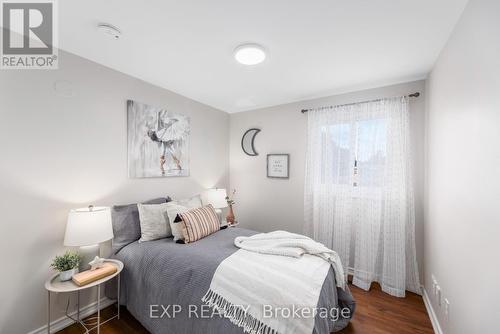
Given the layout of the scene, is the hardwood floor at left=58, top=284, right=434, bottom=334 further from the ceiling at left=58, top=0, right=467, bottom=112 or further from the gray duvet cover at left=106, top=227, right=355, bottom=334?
the ceiling at left=58, top=0, right=467, bottom=112

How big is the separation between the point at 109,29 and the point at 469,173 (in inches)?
105

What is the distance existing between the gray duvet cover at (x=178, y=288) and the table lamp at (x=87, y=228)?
13.7 inches

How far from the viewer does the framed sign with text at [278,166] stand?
3.25 m

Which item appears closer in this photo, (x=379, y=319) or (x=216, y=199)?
(x=379, y=319)

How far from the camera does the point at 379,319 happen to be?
6.49 ft

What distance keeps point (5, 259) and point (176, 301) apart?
134cm

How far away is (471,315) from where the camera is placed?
3.90ft

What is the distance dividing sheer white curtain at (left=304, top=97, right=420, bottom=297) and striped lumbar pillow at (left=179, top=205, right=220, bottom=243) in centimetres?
140

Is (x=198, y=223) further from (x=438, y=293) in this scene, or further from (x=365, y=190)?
(x=438, y=293)

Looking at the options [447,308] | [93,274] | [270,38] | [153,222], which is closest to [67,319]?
[93,274]

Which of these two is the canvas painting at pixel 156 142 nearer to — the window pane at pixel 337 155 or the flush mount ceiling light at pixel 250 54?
the flush mount ceiling light at pixel 250 54

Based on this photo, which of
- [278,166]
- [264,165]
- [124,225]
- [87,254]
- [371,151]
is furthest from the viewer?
[264,165]

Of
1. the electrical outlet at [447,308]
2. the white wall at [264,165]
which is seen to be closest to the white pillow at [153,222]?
the white wall at [264,165]

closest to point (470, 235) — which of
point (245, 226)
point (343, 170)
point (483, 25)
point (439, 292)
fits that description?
point (439, 292)
